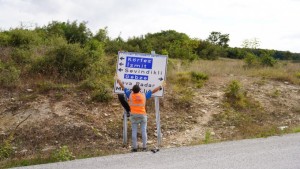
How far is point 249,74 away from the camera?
17.0 m

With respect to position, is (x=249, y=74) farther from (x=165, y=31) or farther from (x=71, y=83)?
(x=165, y=31)

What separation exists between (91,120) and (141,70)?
2.44 metres

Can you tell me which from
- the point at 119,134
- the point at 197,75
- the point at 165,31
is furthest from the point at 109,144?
the point at 165,31

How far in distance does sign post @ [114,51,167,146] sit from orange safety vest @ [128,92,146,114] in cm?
52

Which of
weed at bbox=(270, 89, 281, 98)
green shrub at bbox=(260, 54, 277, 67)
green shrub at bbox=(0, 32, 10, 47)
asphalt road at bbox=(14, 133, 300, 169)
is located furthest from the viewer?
green shrub at bbox=(260, 54, 277, 67)

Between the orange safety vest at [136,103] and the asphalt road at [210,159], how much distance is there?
0.98 metres

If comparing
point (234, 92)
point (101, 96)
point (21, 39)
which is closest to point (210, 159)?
point (101, 96)

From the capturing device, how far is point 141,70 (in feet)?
28.7

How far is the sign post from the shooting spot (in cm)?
869

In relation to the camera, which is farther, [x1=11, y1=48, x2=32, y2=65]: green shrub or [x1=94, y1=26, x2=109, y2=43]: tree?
[x1=94, y1=26, x2=109, y2=43]: tree

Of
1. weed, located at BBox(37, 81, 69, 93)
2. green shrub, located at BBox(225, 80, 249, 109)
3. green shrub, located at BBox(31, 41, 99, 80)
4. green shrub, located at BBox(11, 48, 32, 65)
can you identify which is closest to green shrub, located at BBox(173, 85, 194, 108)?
green shrub, located at BBox(225, 80, 249, 109)

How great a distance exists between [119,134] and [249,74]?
9106mm

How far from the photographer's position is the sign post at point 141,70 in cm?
869

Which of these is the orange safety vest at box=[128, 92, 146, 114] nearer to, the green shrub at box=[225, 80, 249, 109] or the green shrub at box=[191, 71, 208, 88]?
the green shrub at box=[225, 80, 249, 109]
